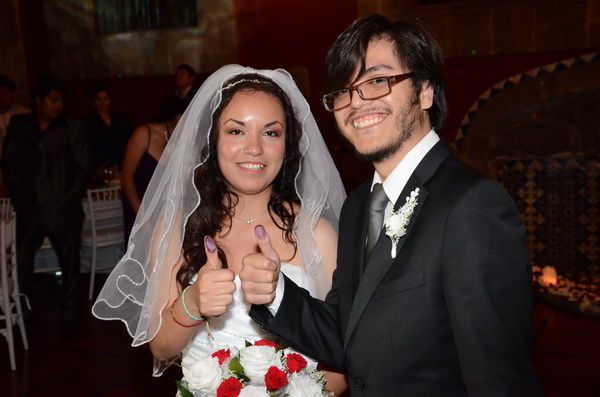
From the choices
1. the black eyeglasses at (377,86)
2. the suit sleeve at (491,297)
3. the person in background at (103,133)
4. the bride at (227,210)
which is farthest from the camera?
the person in background at (103,133)

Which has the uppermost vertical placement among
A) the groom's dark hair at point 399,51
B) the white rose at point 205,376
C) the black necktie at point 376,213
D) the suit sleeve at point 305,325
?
the groom's dark hair at point 399,51

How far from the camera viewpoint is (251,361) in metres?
1.72

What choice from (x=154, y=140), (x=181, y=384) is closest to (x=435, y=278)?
(x=181, y=384)

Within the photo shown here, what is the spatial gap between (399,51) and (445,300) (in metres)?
0.62

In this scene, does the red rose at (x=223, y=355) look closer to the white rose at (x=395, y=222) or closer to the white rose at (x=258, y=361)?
the white rose at (x=258, y=361)

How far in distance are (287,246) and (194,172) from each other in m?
0.41

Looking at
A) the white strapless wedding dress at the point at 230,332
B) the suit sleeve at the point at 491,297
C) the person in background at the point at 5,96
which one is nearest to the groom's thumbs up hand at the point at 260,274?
the suit sleeve at the point at 491,297

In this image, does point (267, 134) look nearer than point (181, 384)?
No

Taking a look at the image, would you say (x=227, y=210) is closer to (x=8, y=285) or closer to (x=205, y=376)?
(x=205, y=376)

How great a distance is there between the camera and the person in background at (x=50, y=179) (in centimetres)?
477

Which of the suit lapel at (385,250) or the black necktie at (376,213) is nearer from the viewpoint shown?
the suit lapel at (385,250)

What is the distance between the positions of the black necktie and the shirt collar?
0.03m

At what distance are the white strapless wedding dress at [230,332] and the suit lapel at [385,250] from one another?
71 centimetres

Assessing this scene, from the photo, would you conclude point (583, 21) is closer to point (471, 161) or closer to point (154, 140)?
point (471, 161)
